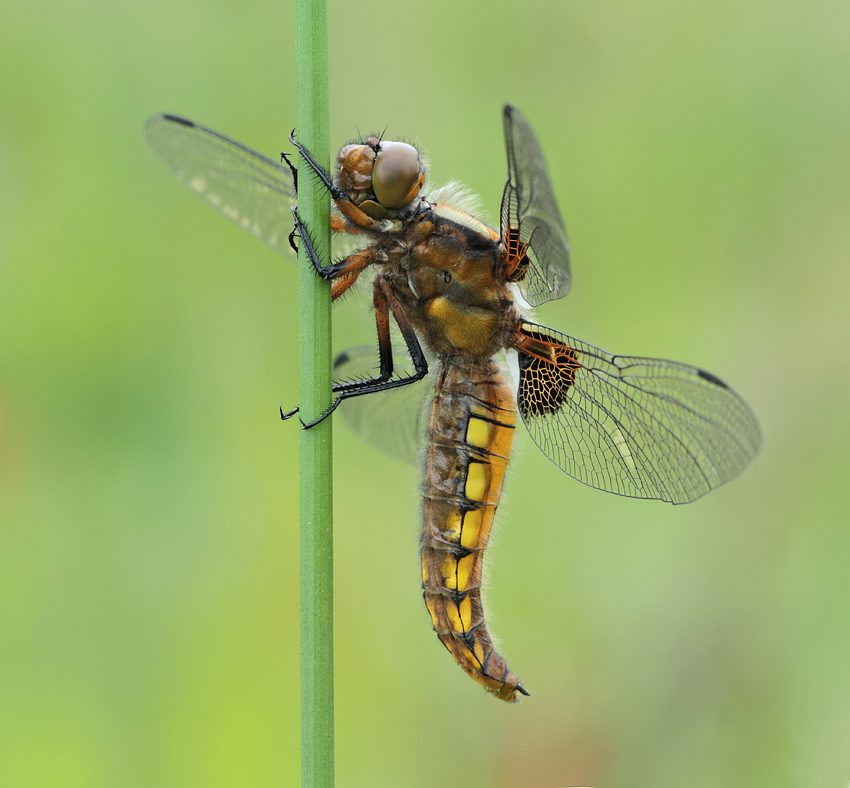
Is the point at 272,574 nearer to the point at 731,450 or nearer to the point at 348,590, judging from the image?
the point at 348,590

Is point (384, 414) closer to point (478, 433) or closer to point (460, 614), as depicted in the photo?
point (478, 433)

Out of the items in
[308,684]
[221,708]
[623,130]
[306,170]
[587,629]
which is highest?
[623,130]

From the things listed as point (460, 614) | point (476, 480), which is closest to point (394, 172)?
point (476, 480)

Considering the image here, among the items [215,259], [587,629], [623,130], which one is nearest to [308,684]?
[587,629]

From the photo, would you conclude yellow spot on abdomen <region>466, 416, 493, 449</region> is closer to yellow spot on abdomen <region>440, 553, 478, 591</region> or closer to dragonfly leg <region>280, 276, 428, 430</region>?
dragonfly leg <region>280, 276, 428, 430</region>

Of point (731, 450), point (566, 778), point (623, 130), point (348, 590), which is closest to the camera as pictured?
point (731, 450)

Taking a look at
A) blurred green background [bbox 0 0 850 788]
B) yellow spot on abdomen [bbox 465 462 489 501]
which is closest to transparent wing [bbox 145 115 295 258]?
blurred green background [bbox 0 0 850 788]
